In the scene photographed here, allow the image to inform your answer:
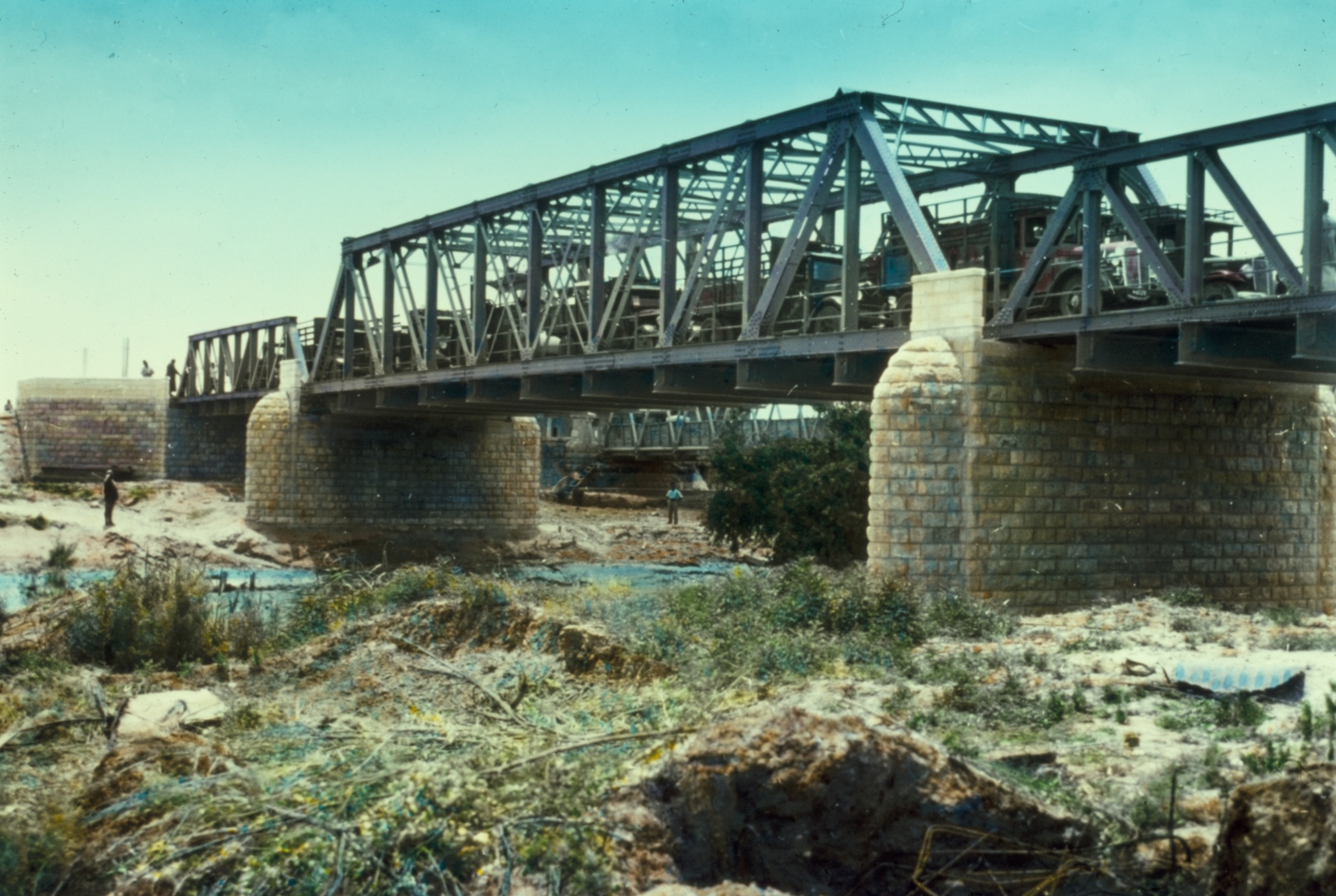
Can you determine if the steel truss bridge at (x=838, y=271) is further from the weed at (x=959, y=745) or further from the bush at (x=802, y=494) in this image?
the weed at (x=959, y=745)

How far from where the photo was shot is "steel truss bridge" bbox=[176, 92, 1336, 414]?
754 inches

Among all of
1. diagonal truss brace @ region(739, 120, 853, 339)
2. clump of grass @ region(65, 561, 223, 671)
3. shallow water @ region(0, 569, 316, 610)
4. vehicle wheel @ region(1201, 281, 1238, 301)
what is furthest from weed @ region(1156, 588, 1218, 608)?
clump of grass @ region(65, 561, 223, 671)

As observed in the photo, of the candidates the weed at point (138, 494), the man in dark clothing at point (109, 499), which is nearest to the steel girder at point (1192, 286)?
the man in dark clothing at point (109, 499)

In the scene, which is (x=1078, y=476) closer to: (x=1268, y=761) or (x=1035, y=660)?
(x=1035, y=660)

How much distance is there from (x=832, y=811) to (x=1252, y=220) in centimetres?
1297

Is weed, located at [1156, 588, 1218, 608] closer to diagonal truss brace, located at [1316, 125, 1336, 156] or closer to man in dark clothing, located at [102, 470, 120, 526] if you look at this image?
diagonal truss brace, located at [1316, 125, 1336, 156]

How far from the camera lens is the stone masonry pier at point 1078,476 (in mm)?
20734

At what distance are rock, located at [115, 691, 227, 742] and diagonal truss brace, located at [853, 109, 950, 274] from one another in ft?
43.6

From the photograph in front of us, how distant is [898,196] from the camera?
75.4 ft

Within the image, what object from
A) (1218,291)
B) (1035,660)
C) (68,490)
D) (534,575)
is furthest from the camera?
(68,490)

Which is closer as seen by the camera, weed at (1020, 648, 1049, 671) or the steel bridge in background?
weed at (1020, 648, 1049, 671)

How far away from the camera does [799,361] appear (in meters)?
26.8

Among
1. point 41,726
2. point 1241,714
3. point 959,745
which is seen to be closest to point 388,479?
point 41,726

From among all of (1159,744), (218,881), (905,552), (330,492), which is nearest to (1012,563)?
(905,552)
